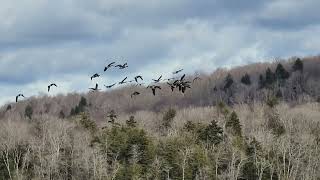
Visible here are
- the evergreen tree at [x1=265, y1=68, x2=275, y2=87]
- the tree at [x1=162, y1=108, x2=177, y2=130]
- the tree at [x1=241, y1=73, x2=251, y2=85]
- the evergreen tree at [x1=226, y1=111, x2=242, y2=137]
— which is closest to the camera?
the evergreen tree at [x1=226, y1=111, x2=242, y2=137]

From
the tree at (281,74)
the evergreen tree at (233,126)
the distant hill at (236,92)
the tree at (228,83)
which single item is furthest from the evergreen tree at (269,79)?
the evergreen tree at (233,126)

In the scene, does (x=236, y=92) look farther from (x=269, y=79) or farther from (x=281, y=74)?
(x=281, y=74)

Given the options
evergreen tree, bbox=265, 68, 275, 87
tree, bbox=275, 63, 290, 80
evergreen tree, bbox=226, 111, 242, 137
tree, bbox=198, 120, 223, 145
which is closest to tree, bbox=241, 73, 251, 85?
evergreen tree, bbox=265, 68, 275, 87

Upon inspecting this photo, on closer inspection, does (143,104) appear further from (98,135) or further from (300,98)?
(98,135)

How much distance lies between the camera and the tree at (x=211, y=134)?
8550 cm

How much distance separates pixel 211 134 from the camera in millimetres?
85812

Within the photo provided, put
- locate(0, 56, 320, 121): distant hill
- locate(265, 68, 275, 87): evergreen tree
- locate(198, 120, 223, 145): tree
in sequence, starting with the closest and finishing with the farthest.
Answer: locate(198, 120, 223, 145): tree
locate(0, 56, 320, 121): distant hill
locate(265, 68, 275, 87): evergreen tree

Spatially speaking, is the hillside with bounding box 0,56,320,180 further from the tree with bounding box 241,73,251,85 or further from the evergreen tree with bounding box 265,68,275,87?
the tree with bounding box 241,73,251,85

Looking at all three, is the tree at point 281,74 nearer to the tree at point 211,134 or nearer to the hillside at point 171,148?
the hillside at point 171,148

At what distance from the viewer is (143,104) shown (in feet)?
583

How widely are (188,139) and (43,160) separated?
19.0 meters

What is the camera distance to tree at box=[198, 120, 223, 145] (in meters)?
85.5

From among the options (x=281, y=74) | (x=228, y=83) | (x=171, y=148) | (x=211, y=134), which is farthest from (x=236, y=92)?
(x=171, y=148)

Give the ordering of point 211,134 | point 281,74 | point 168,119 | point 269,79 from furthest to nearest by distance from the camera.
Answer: point 269,79 → point 281,74 → point 168,119 → point 211,134
